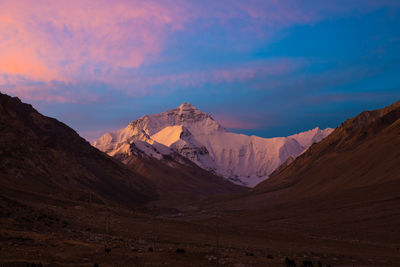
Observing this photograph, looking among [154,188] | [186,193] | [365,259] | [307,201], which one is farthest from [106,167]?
[365,259]

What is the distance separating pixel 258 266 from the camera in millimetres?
21469

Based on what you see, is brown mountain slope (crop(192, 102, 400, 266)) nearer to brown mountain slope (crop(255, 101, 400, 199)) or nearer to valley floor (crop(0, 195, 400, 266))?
brown mountain slope (crop(255, 101, 400, 199))

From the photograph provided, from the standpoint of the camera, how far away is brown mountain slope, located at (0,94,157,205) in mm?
86438

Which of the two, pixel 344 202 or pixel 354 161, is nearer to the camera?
pixel 344 202

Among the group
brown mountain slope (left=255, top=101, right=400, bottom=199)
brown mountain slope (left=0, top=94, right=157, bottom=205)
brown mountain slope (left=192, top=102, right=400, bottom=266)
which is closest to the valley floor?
brown mountain slope (left=192, top=102, right=400, bottom=266)

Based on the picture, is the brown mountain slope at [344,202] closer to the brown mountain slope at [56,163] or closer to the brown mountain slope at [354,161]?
the brown mountain slope at [354,161]

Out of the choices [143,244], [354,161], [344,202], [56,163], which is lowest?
[143,244]

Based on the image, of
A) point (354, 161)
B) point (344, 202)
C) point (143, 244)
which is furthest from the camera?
point (354, 161)

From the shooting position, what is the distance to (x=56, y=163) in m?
112

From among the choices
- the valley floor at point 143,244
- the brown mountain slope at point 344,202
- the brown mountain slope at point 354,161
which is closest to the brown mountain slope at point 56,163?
the valley floor at point 143,244

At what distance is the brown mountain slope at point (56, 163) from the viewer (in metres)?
86.4

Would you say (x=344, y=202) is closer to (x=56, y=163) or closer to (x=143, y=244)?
(x=143, y=244)

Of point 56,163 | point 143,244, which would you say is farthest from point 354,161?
point 143,244

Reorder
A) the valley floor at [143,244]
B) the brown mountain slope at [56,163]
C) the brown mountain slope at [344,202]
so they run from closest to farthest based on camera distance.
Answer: the valley floor at [143,244] < the brown mountain slope at [344,202] < the brown mountain slope at [56,163]
